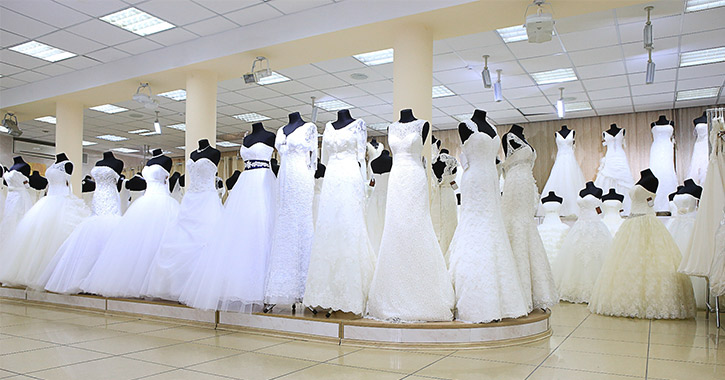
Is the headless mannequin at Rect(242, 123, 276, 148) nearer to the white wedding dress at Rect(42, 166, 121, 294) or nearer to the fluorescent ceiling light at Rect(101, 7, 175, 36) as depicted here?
the white wedding dress at Rect(42, 166, 121, 294)

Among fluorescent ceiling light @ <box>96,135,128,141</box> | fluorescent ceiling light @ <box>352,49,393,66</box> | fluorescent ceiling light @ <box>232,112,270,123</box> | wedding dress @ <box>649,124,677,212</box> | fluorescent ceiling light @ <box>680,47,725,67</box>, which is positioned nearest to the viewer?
fluorescent ceiling light @ <box>680,47,725,67</box>

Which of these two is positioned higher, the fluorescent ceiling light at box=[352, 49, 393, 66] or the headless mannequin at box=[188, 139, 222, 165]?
the fluorescent ceiling light at box=[352, 49, 393, 66]

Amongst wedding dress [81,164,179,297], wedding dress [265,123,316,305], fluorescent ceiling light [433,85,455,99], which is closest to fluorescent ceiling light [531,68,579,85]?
fluorescent ceiling light [433,85,455,99]

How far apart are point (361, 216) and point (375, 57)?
14.0 ft

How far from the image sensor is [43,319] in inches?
189

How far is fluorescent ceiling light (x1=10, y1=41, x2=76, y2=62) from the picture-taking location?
758 centimetres

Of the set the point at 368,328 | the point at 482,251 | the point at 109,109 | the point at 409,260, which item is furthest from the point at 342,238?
the point at 109,109

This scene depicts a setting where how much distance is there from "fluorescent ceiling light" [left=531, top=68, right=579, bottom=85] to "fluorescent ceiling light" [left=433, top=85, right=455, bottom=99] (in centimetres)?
151

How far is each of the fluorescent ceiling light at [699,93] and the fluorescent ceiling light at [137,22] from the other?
890 cm

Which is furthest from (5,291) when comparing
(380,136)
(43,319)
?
(380,136)

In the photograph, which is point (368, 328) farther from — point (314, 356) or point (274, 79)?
point (274, 79)

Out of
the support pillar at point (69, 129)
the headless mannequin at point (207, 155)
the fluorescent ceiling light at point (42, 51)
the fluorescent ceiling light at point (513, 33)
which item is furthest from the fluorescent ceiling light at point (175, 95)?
the fluorescent ceiling light at point (513, 33)

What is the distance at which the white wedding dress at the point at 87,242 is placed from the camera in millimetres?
5449

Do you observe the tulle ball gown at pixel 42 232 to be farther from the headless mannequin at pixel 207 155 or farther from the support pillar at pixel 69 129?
the support pillar at pixel 69 129
